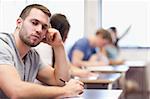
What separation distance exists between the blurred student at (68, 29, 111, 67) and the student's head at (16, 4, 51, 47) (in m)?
2.40

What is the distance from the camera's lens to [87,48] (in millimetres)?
4711

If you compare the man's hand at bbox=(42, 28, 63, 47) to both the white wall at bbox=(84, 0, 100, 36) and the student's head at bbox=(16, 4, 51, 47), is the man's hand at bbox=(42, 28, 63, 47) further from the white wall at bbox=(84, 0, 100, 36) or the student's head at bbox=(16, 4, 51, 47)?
the white wall at bbox=(84, 0, 100, 36)

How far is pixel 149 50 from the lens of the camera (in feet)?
20.2

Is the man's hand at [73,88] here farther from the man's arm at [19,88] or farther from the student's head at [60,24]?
the student's head at [60,24]

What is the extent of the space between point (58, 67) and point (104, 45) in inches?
102

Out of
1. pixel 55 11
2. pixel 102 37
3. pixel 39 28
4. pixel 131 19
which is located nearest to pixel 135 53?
pixel 131 19

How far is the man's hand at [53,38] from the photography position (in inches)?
87.4

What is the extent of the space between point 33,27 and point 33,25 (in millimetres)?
13

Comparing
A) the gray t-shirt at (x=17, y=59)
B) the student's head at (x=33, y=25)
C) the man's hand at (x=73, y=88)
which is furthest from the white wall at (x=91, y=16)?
the man's hand at (x=73, y=88)

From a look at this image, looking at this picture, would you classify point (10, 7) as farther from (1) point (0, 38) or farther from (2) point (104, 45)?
(1) point (0, 38)

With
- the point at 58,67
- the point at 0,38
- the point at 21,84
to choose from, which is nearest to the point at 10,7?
the point at 58,67

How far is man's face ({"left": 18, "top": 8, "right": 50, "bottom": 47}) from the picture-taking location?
197 centimetres

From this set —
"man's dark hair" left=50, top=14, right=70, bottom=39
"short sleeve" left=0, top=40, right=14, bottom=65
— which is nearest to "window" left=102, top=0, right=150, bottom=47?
"man's dark hair" left=50, top=14, right=70, bottom=39

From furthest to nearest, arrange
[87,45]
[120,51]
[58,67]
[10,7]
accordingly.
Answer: [120,51] < [87,45] < [10,7] < [58,67]
